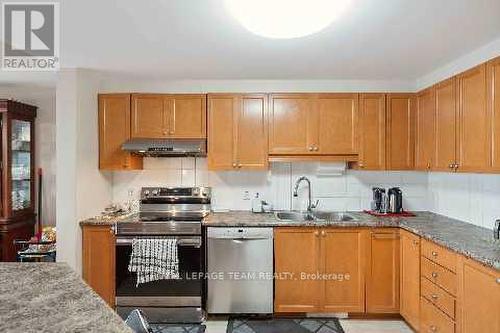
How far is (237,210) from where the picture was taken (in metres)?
3.69

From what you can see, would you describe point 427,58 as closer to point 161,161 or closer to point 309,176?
point 309,176

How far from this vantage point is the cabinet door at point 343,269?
308 cm

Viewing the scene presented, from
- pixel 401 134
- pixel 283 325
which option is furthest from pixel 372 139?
pixel 283 325

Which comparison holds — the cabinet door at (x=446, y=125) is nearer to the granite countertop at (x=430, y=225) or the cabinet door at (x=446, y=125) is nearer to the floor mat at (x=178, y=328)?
the granite countertop at (x=430, y=225)

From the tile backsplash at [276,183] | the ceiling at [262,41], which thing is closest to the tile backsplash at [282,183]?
the tile backsplash at [276,183]

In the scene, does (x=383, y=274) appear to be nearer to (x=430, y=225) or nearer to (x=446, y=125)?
(x=430, y=225)

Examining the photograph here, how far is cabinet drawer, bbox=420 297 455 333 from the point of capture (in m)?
2.27

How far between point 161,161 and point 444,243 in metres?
2.77

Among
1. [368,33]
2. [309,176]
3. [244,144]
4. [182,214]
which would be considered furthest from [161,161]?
[368,33]

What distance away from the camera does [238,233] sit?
307cm

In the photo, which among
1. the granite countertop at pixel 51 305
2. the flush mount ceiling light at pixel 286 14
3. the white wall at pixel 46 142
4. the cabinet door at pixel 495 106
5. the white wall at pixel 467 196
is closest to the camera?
the granite countertop at pixel 51 305

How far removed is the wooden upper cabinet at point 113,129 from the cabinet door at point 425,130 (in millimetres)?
2936

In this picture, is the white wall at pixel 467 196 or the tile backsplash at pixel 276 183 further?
the tile backsplash at pixel 276 183

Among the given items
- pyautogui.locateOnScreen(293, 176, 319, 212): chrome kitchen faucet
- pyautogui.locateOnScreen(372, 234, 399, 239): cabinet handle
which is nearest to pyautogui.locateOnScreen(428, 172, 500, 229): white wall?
pyautogui.locateOnScreen(372, 234, 399, 239): cabinet handle
